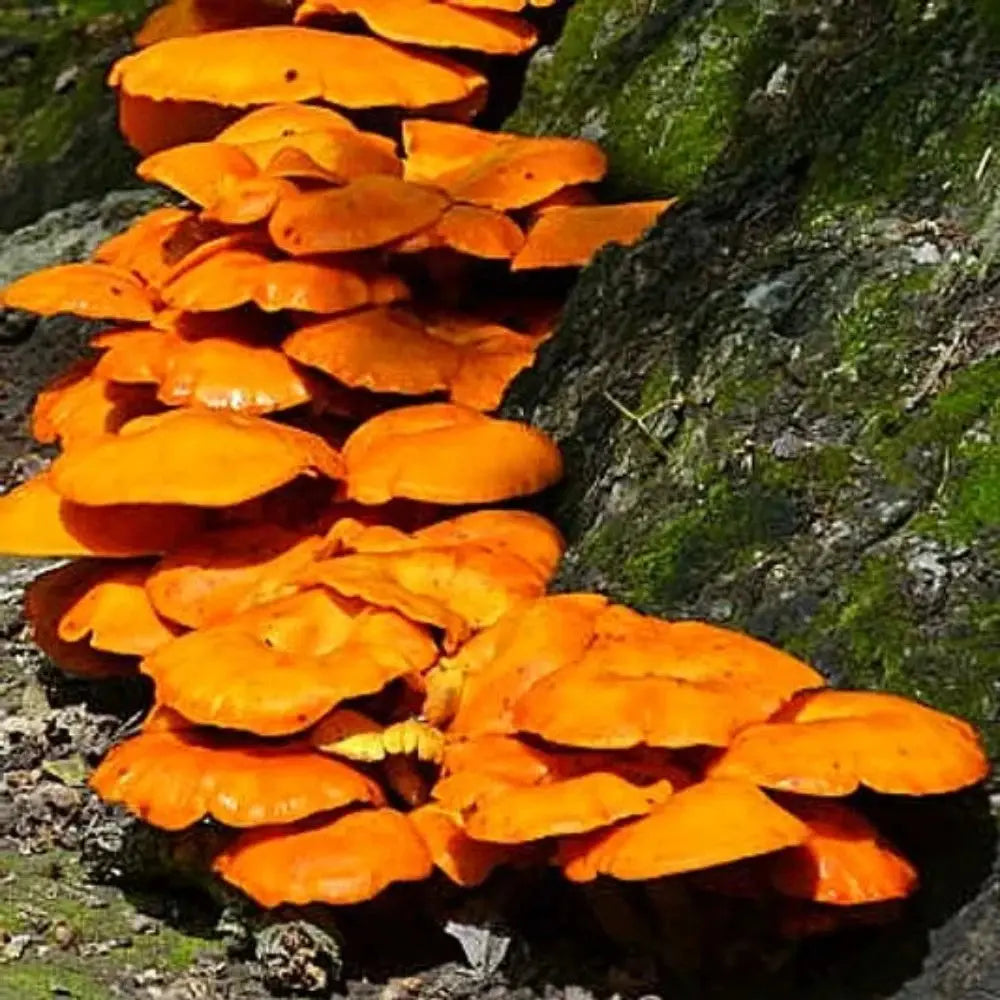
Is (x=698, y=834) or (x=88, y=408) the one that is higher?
(x=698, y=834)

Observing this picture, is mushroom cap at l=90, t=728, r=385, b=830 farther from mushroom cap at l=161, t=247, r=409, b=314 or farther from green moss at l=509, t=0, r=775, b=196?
green moss at l=509, t=0, r=775, b=196

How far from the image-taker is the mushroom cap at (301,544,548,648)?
4500mm

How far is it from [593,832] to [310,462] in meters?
1.36

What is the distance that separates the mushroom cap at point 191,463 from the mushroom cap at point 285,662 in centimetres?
31

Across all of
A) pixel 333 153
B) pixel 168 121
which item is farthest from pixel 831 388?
pixel 168 121

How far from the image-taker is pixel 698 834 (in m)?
3.69

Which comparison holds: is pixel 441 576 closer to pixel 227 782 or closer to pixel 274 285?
pixel 227 782

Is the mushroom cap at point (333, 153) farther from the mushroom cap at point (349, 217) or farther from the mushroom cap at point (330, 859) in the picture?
the mushroom cap at point (330, 859)

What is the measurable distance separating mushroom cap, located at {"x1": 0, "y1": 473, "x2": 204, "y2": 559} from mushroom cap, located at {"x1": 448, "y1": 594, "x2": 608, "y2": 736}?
0.95 metres

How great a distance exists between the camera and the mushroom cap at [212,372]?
5305 millimetres

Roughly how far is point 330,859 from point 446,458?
1.09 metres

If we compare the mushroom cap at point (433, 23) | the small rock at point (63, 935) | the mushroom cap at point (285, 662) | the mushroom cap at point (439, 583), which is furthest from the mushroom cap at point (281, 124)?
the small rock at point (63, 935)

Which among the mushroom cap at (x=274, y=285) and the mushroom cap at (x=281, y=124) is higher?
the mushroom cap at (x=281, y=124)

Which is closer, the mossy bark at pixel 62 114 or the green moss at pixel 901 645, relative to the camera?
the green moss at pixel 901 645
